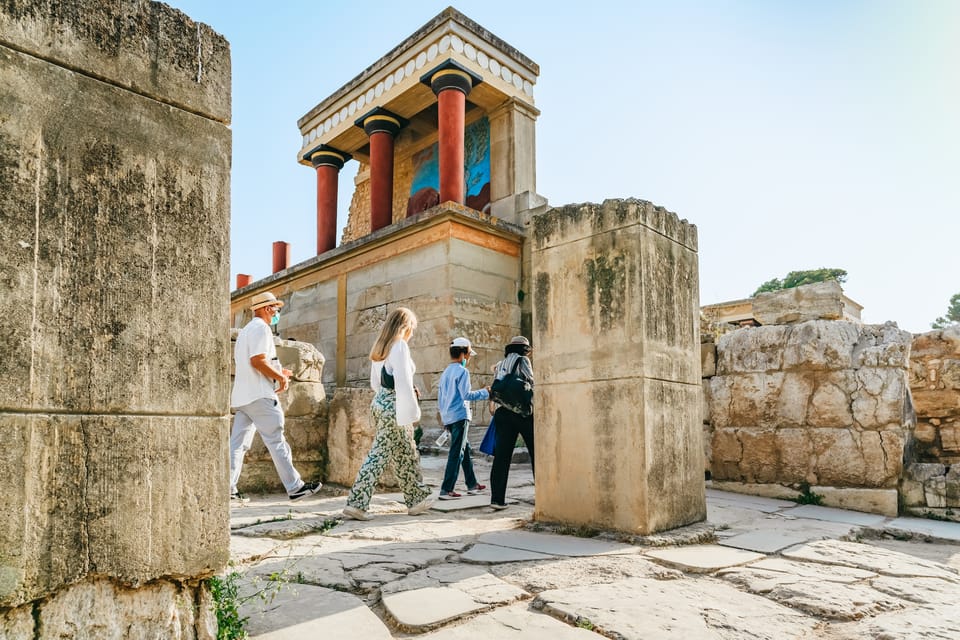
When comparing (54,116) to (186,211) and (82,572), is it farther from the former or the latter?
(82,572)

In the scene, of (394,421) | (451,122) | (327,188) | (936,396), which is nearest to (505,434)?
(394,421)

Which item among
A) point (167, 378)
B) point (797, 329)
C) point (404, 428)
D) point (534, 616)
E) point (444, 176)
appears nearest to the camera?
point (167, 378)

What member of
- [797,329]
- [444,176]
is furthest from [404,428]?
[444,176]

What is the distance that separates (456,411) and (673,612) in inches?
134

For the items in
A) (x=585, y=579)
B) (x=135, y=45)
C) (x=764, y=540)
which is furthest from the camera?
(x=764, y=540)

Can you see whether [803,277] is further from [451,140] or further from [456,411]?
[456,411]

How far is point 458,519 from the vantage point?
461 centimetres

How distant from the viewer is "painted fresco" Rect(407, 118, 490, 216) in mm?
13555

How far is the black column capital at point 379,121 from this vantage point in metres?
13.8

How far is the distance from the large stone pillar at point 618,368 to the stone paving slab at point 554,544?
23cm

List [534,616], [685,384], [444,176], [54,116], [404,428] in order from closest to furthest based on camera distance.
Answer: [54,116], [534,616], [685,384], [404,428], [444,176]

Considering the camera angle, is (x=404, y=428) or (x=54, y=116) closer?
(x=54, y=116)

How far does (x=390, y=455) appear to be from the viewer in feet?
15.6

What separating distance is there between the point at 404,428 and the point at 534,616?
2.46 meters
